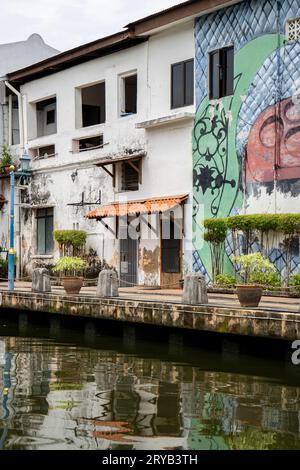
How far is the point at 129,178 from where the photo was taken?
89.4 ft

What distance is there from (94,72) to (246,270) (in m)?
10.9

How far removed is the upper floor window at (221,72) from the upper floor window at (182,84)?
916 millimetres

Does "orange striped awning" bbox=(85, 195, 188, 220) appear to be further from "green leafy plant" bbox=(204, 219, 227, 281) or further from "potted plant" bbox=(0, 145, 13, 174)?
"potted plant" bbox=(0, 145, 13, 174)

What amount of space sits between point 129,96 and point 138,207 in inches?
187

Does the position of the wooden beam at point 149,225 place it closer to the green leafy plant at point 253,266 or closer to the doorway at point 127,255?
the doorway at point 127,255

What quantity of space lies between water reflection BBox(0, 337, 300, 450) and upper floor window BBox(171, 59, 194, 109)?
1062 cm

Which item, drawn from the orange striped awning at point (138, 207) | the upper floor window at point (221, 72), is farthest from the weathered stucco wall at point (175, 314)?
the upper floor window at point (221, 72)

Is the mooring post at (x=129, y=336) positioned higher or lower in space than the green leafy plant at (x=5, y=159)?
lower

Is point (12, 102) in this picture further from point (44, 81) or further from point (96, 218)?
point (96, 218)

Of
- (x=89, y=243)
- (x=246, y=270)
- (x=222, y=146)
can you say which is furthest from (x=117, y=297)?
(x=89, y=243)

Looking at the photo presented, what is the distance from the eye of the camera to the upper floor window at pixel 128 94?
1078 inches

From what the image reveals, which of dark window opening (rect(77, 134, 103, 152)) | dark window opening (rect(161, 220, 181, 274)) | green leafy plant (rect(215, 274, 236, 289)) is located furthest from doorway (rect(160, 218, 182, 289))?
dark window opening (rect(77, 134, 103, 152))

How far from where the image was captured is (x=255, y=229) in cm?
2177

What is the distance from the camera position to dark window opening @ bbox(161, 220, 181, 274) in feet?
81.7
